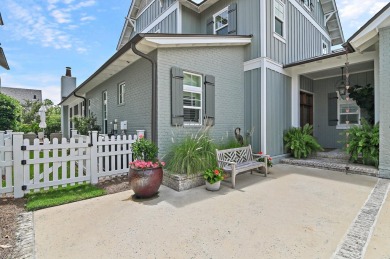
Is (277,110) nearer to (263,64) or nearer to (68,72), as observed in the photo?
(263,64)

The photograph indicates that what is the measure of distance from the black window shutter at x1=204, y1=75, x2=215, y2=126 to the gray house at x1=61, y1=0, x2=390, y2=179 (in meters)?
0.03

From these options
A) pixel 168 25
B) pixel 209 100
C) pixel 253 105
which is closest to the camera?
pixel 209 100

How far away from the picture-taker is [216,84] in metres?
6.64

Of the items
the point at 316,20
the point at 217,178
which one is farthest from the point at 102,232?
the point at 316,20

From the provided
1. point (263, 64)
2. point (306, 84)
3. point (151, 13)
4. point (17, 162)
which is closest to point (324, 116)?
point (306, 84)

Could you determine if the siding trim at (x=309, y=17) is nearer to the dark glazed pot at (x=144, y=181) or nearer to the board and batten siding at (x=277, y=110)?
the board and batten siding at (x=277, y=110)

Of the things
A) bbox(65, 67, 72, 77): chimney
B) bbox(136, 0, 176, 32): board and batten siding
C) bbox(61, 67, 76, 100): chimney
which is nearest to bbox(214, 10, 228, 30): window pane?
bbox(136, 0, 176, 32): board and batten siding

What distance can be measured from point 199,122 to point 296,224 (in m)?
3.96

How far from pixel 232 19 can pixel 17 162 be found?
26.5 feet

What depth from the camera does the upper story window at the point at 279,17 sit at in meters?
7.57

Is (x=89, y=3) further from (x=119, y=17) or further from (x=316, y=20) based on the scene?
(x=316, y=20)

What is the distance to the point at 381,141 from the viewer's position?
533cm

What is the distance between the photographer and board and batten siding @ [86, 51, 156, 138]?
586 cm

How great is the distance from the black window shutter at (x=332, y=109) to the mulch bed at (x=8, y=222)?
11.2m
